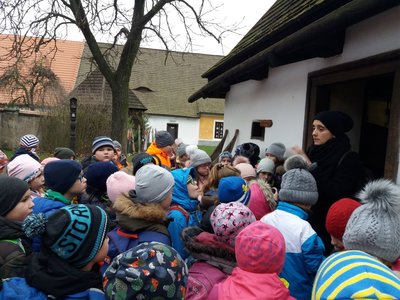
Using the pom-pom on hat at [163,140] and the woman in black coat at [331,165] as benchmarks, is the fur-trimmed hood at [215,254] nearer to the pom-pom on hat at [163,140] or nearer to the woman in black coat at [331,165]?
the woman in black coat at [331,165]

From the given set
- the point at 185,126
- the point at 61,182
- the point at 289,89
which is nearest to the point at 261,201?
the point at 61,182

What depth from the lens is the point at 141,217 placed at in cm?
228

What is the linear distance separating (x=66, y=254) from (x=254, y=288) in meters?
0.87

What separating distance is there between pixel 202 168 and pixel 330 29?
1.84 meters

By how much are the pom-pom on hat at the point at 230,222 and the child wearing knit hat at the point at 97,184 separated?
1.27 metres

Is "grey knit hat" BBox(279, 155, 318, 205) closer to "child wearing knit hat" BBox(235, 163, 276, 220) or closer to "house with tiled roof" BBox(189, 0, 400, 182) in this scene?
"child wearing knit hat" BBox(235, 163, 276, 220)

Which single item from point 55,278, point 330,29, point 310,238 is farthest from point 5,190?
point 330,29

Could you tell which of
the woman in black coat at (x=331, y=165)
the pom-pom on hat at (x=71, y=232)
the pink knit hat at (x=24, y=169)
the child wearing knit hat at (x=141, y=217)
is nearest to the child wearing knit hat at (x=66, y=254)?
the pom-pom on hat at (x=71, y=232)

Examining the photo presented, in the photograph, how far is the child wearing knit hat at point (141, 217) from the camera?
2.24 meters

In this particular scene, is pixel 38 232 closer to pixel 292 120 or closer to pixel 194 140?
pixel 292 120

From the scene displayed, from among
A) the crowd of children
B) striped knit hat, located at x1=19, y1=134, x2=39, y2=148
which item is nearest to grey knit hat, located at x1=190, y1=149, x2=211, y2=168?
the crowd of children

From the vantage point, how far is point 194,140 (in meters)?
31.8

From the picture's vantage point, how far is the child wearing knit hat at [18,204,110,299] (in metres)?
1.67

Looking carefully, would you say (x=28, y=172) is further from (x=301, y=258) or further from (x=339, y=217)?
(x=339, y=217)
